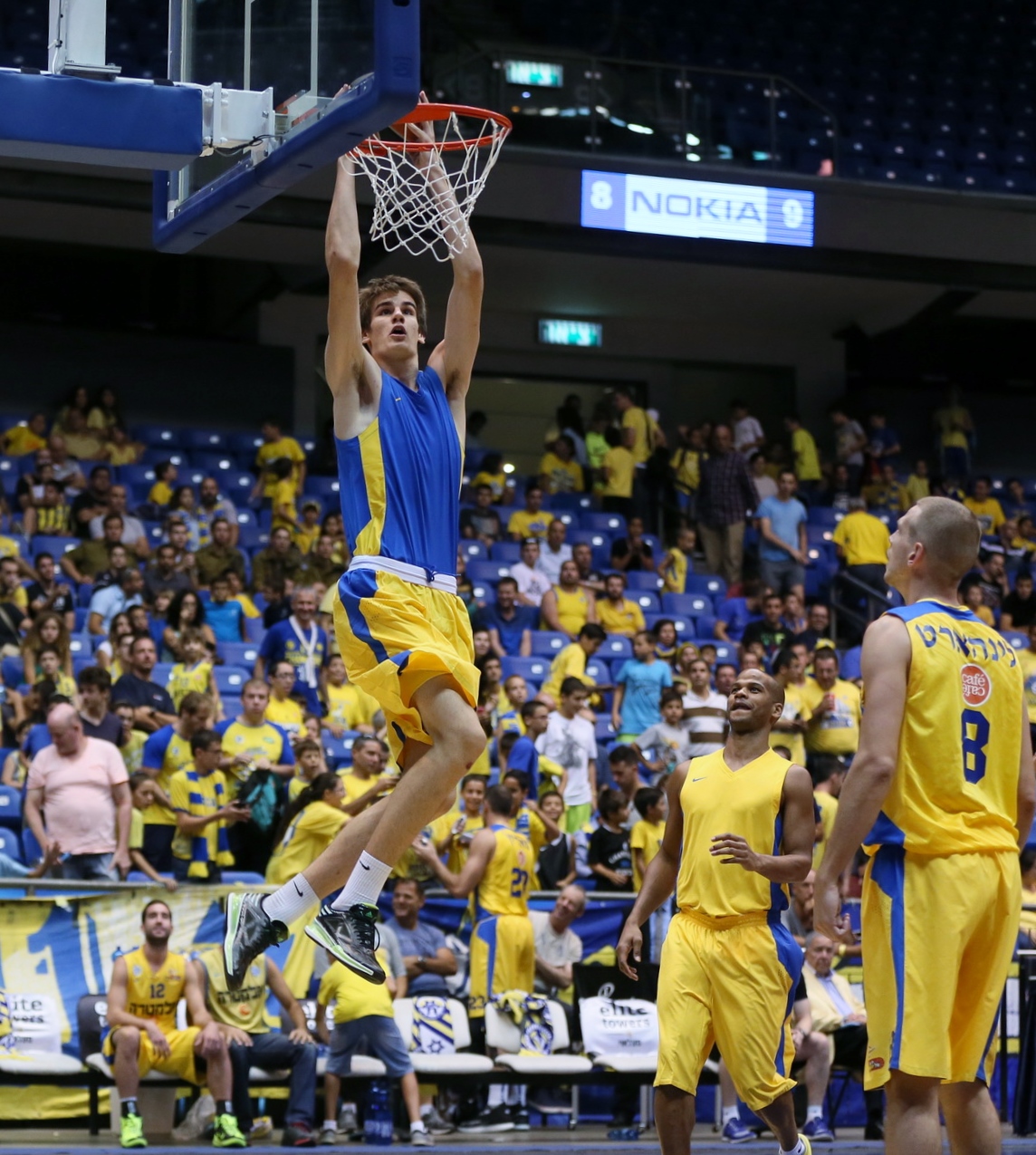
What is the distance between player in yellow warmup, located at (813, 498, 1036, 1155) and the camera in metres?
5.40

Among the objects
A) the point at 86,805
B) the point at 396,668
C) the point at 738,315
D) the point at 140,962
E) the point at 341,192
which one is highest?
the point at 738,315

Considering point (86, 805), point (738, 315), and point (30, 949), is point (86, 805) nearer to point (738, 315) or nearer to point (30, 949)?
point (30, 949)

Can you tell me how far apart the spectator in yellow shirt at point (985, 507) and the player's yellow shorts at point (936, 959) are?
15877mm

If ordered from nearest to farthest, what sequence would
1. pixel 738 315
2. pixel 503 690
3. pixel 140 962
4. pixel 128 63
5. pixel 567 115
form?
pixel 140 962, pixel 503 690, pixel 128 63, pixel 567 115, pixel 738 315

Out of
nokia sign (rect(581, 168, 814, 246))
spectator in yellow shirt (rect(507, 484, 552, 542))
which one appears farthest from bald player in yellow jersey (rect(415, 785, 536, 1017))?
nokia sign (rect(581, 168, 814, 246))

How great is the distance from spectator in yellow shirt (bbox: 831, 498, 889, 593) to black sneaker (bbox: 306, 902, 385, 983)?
13774 millimetres

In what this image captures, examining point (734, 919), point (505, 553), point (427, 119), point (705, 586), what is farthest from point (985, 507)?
point (427, 119)

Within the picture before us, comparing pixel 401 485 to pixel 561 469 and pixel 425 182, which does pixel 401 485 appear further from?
pixel 561 469

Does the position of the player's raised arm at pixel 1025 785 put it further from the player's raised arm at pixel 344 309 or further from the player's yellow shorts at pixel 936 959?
the player's raised arm at pixel 344 309

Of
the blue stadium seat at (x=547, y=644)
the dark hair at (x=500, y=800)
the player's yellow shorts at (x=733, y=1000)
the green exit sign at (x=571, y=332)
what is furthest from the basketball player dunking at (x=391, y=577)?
the green exit sign at (x=571, y=332)

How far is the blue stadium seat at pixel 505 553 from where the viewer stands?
58.1 feet

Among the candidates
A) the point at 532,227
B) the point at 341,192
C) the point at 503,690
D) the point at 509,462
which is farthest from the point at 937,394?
the point at 341,192

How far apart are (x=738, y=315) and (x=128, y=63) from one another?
10750mm

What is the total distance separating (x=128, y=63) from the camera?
15352mm
